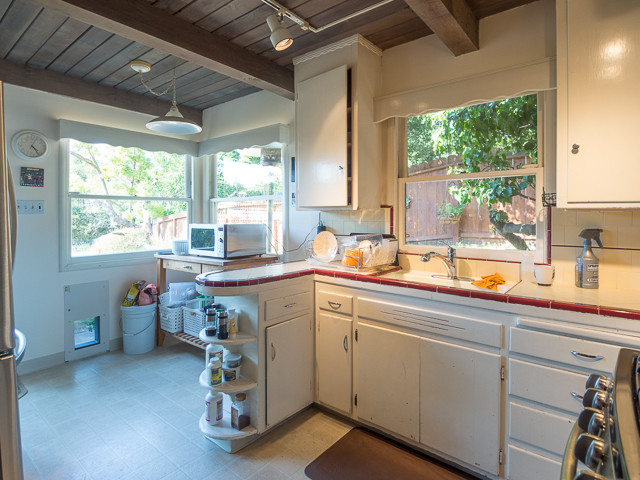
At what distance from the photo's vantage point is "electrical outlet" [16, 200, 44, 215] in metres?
2.87

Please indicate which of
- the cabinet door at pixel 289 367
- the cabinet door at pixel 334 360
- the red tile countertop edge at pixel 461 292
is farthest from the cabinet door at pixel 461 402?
the cabinet door at pixel 289 367

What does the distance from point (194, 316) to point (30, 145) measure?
1957mm

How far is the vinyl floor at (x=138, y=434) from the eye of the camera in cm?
182

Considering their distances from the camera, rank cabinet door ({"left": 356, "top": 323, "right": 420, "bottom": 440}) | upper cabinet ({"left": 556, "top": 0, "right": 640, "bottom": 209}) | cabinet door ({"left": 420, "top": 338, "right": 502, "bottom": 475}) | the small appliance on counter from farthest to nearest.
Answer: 1. cabinet door ({"left": 356, "top": 323, "right": 420, "bottom": 440})
2. cabinet door ({"left": 420, "top": 338, "right": 502, "bottom": 475})
3. upper cabinet ({"left": 556, "top": 0, "right": 640, "bottom": 209})
4. the small appliance on counter

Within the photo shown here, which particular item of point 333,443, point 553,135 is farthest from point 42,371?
point 553,135

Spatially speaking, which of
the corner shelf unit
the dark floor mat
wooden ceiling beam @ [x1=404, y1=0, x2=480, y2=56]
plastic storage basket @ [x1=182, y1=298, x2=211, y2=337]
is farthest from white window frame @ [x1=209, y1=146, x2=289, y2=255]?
the dark floor mat

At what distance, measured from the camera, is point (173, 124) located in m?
2.68

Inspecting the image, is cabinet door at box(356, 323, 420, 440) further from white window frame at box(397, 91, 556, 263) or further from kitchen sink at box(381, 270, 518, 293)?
white window frame at box(397, 91, 556, 263)

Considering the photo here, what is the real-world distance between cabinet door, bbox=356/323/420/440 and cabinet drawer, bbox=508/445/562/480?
1.51 feet

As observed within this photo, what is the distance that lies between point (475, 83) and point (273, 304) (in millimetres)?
1728

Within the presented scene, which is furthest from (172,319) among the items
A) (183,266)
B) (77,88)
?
(77,88)

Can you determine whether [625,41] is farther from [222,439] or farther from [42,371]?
[42,371]

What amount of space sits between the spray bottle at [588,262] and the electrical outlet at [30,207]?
3882 mm

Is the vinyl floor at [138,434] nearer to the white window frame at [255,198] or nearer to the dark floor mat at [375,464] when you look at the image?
the dark floor mat at [375,464]
